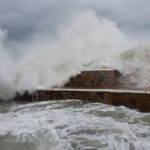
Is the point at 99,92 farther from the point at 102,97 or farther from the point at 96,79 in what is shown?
the point at 96,79

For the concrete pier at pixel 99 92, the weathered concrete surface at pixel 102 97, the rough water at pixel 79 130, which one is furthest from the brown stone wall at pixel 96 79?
the rough water at pixel 79 130

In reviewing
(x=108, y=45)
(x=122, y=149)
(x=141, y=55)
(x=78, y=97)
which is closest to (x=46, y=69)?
(x=78, y=97)

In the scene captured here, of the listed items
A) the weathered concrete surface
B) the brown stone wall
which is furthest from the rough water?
the brown stone wall

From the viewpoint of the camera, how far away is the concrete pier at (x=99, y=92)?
404 centimetres

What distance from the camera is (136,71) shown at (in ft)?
20.0

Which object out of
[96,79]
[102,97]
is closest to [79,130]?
[102,97]

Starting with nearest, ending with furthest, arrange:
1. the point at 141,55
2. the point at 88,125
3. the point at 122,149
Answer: the point at 122,149 < the point at 88,125 < the point at 141,55

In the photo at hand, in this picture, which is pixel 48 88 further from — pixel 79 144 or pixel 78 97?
pixel 79 144

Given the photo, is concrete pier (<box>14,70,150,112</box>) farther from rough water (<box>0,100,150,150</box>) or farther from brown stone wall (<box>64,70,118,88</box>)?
rough water (<box>0,100,150,150</box>)

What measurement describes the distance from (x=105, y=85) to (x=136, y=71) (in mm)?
1596

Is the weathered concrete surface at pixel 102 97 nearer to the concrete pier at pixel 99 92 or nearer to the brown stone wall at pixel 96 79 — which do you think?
the concrete pier at pixel 99 92

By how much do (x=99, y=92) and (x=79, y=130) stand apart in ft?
6.74

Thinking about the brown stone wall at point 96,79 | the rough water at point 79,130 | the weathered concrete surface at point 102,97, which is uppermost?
the brown stone wall at point 96,79

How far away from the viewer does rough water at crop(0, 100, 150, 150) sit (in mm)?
2305
